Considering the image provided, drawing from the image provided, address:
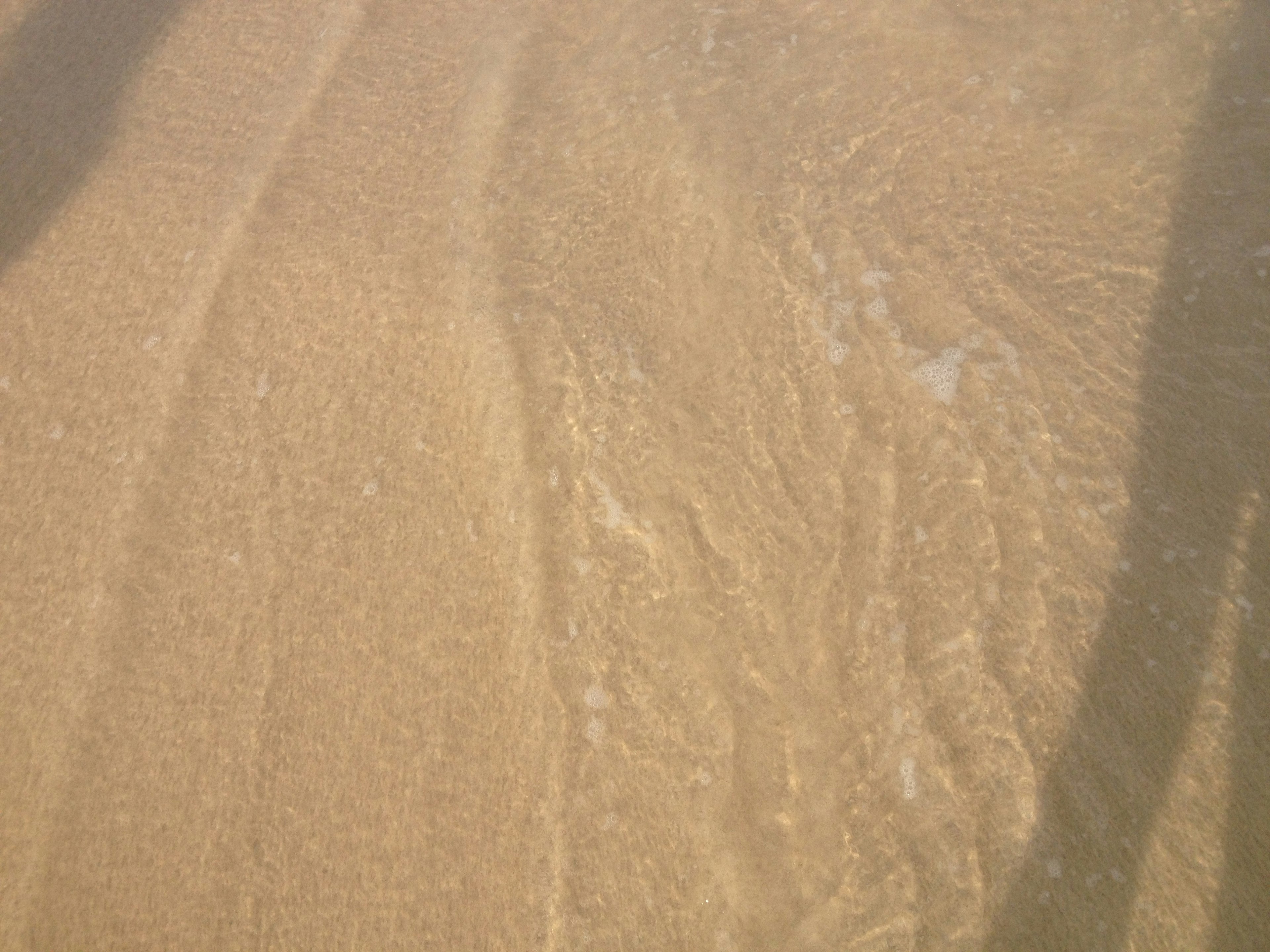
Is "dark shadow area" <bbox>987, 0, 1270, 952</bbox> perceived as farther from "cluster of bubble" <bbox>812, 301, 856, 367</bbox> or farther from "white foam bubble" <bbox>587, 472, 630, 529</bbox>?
"white foam bubble" <bbox>587, 472, 630, 529</bbox>

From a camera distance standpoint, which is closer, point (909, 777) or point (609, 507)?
point (909, 777)

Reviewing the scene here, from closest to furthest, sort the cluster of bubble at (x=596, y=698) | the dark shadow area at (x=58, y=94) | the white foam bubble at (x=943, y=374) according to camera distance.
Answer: the cluster of bubble at (x=596, y=698) → the white foam bubble at (x=943, y=374) → the dark shadow area at (x=58, y=94)

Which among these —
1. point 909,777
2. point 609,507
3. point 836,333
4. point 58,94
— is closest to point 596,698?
point 609,507

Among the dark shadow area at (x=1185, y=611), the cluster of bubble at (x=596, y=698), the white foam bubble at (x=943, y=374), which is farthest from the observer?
the white foam bubble at (x=943, y=374)

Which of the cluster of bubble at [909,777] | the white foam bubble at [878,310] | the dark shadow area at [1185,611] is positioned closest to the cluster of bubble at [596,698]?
the cluster of bubble at [909,777]

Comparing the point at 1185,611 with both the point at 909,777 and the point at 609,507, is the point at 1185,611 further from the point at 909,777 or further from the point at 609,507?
the point at 609,507

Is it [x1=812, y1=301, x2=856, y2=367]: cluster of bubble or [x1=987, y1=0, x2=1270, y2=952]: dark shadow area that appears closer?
[x1=987, y1=0, x2=1270, y2=952]: dark shadow area

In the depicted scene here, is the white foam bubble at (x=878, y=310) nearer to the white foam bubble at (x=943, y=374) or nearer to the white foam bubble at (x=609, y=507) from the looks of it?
the white foam bubble at (x=943, y=374)

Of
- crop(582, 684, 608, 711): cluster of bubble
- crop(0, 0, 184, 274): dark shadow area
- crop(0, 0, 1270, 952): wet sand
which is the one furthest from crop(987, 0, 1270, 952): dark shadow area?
crop(0, 0, 184, 274): dark shadow area
